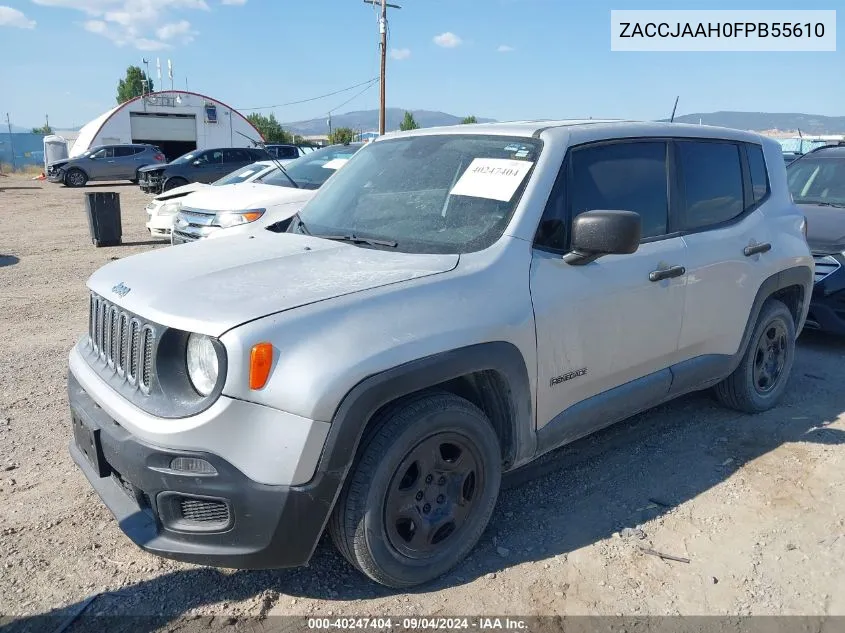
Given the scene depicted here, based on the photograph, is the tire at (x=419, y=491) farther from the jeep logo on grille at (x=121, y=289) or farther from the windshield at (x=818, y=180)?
the windshield at (x=818, y=180)

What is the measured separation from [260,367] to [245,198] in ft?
21.7

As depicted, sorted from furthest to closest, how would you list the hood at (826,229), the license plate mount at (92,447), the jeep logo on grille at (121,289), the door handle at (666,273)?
the hood at (826,229) → the door handle at (666,273) → the jeep logo on grille at (121,289) → the license plate mount at (92,447)

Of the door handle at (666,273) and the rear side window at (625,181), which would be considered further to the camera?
the door handle at (666,273)

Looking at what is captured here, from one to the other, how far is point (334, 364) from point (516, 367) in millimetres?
881

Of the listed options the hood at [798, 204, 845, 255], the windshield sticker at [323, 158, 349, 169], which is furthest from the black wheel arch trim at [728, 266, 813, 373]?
the windshield sticker at [323, 158, 349, 169]

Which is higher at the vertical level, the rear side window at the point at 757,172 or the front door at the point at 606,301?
the rear side window at the point at 757,172

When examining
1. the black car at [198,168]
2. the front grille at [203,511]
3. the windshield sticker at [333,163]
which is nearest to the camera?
the front grille at [203,511]

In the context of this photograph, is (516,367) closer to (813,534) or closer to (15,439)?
(813,534)

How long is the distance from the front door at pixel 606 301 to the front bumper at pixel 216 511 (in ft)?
3.97

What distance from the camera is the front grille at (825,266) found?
19.9 feet

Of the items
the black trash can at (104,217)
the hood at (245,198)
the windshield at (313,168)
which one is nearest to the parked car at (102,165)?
the black trash can at (104,217)

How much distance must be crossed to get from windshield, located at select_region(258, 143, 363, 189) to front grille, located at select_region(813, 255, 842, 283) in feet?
17.9

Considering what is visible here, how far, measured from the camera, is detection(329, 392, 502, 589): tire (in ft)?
8.59

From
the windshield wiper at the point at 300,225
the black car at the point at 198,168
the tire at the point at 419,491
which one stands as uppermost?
the black car at the point at 198,168
